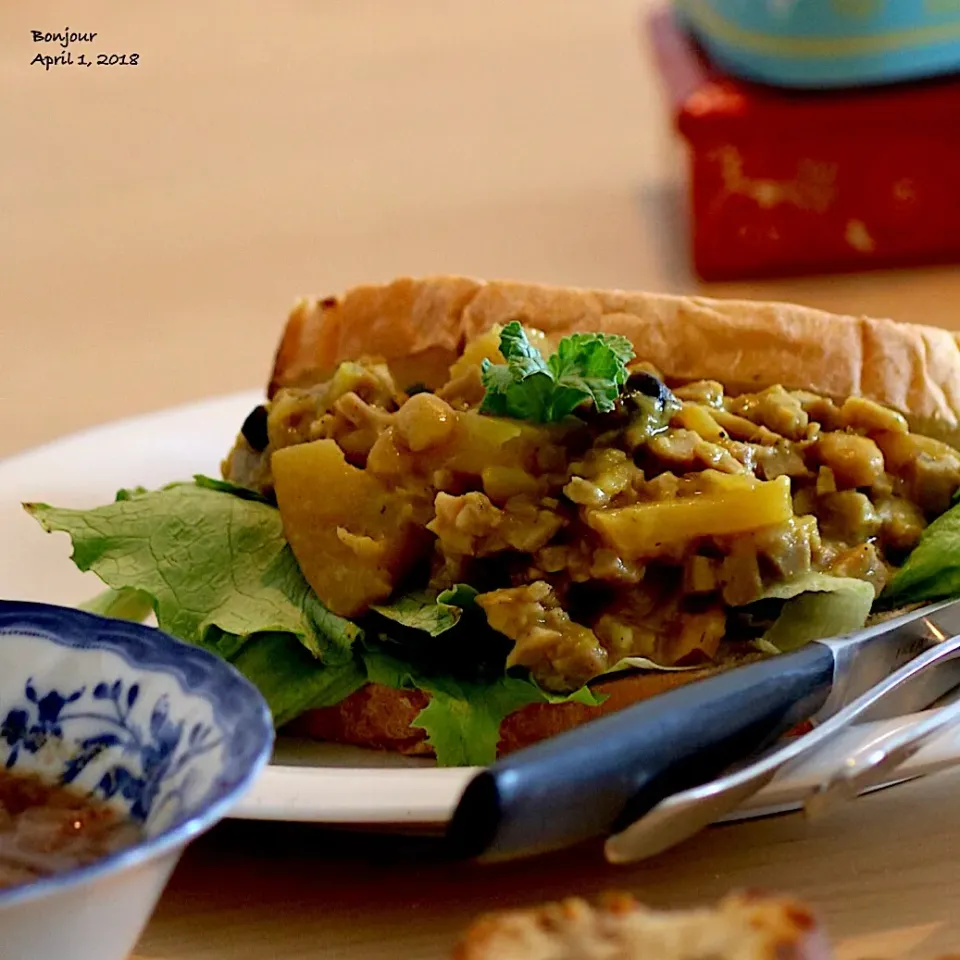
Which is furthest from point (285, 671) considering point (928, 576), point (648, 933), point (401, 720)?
point (648, 933)

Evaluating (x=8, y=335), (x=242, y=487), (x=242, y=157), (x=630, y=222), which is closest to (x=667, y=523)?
(x=242, y=487)

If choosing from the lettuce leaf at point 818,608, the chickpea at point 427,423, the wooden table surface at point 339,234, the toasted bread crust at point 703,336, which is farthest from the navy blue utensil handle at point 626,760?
the toasted bread crust at point 703,336

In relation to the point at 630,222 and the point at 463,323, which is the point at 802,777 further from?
the point at 630,222

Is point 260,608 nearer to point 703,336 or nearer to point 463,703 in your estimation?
point 463,703

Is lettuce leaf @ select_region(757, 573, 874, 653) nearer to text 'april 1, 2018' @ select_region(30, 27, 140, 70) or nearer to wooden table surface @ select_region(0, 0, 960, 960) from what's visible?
wooden table surface @ select_region(0, 0, 960, 960)

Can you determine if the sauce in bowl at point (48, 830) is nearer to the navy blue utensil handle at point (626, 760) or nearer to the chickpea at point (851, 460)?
the navy blue utensil handle at point (626, 760)
